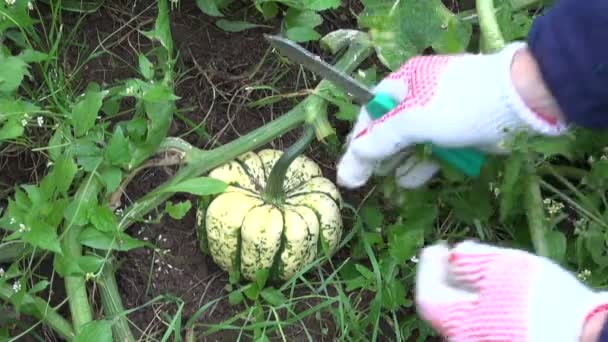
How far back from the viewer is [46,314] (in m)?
1.87

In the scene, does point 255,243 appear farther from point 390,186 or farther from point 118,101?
point 118,101

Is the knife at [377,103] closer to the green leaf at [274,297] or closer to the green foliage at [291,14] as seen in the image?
the green foliage at [291,14]

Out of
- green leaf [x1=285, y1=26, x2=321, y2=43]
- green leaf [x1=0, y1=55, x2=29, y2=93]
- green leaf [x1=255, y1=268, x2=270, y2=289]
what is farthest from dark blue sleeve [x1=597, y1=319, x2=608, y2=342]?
green leaf [x1=0, y1=55, x2=29, y2=93]

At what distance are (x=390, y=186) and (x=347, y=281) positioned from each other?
0.25 metres

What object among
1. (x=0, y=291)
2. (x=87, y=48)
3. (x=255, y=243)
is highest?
(x=87, y=48)

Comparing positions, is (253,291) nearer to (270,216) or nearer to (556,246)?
(270,216)

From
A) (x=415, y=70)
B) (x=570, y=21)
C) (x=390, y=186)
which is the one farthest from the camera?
(x=390, y=186)

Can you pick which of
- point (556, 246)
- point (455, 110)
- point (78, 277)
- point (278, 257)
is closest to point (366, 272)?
point (278, 257)

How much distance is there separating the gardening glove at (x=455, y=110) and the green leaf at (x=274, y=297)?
1.53 ft

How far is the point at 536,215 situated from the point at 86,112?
38.5 inches

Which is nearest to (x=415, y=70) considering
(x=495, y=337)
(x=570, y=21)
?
(x=570, y=21)

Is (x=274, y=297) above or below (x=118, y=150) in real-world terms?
below

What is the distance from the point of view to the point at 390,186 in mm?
1839

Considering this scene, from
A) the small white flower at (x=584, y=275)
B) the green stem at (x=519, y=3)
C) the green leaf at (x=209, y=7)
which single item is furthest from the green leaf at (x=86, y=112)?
the small white flower at (x=584, y=275)
